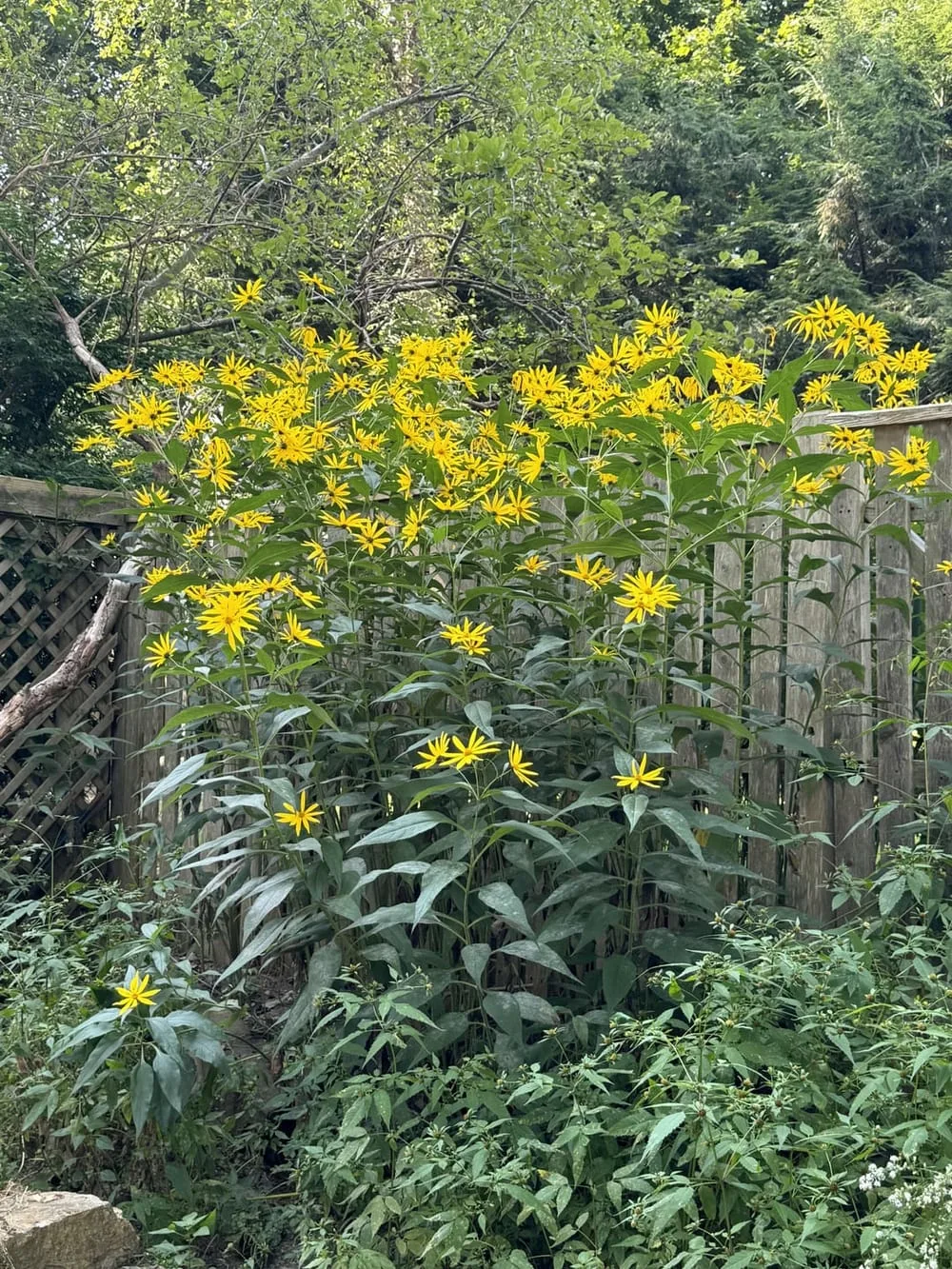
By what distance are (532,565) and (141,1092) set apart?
1.26 meters

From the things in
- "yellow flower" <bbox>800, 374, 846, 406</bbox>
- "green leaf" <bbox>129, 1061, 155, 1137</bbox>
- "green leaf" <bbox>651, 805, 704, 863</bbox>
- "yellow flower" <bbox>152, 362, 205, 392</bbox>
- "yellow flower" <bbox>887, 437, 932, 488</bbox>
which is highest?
"yellow flower" <bbox>152, 362, 205, 392</bbox>

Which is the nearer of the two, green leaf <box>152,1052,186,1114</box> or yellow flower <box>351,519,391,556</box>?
green leaf <box>152,1052,186,1114</box>

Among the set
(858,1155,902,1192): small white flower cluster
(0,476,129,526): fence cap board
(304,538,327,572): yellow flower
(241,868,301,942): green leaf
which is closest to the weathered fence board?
(0,476,129,526): fence cap board

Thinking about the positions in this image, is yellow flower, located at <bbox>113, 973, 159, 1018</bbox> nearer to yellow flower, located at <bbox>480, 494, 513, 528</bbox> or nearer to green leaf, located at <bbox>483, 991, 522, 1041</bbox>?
green leaf, located at <bbox>483, 991, 522, 1041</bbox>

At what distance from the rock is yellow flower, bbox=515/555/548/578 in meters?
1.43

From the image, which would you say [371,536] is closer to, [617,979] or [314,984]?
[314,984]

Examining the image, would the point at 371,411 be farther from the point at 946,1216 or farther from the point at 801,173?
the point at 801,173

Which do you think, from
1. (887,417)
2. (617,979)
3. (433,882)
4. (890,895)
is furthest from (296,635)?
(887,417)

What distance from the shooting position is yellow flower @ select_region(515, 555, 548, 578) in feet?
8.61

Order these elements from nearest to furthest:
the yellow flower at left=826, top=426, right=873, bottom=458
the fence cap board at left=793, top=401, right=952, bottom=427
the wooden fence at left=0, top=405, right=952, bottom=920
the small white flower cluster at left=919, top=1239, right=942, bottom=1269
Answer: the small white flower cluster at left=919, top=1239, right=942, bottom=1269 → the yellow flower at left=826, top=426, right=873, bottom=458 → the wooden fence at left=0, top=405, right=952, bottom=920 → the fence cap board at left=793, top=401, right=952, bottom=427

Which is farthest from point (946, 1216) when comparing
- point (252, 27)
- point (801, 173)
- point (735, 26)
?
point (735, 26)

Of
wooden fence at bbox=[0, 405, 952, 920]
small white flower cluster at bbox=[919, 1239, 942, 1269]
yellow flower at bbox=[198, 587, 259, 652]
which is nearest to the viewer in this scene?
small white flower cluster at bbox=[919, 1239, 942, 1269]

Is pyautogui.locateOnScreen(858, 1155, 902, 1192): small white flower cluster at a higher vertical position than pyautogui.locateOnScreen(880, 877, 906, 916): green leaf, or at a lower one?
lower

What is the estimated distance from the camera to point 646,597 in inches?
85.5
